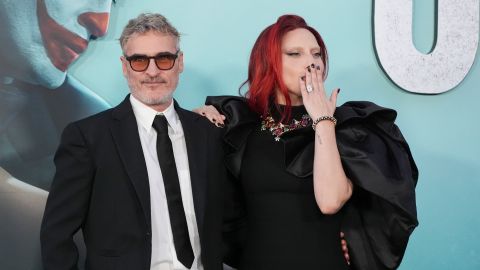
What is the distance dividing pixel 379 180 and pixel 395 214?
0.18 m

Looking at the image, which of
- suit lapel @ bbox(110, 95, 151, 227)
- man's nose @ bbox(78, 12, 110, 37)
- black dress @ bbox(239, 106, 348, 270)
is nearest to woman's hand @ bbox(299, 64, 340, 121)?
black dress @ bbox(239, 106, 348, 270)

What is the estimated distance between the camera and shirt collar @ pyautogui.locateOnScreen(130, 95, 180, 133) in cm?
198

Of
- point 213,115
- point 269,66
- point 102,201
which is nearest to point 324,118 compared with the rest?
point 269,66

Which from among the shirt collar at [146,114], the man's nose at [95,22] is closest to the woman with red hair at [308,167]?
the shirt collar at [146,114]

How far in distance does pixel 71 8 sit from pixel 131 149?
994 mm

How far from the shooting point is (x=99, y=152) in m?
1.87

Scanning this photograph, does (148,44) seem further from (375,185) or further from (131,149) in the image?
(375,185)

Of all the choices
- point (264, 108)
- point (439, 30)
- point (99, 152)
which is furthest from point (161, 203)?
point (439, 30)

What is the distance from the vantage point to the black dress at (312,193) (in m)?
2.05

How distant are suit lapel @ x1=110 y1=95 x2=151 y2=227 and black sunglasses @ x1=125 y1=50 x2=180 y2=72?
0.14 m

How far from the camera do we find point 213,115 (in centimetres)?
225

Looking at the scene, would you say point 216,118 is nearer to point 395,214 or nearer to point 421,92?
point 395,214

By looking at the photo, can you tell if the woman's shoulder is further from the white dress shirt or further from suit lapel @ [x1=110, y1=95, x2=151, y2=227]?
suit lapel @ [x1=110, y1=95, x2=151, y2=227]

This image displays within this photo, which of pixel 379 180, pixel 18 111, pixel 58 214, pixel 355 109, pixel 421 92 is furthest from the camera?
pixel 421 92
